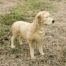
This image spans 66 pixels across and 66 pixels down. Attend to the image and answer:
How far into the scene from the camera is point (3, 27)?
677 cm

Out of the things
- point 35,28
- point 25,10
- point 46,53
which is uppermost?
point 25,10

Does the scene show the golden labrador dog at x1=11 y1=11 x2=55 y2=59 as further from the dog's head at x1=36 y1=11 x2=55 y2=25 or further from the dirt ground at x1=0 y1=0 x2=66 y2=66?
the dirt ground at x1=0 y1=0 x2=66 y2=66

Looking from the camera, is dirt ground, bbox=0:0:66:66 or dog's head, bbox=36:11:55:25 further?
dirt ground, bbox=0:0:66:66

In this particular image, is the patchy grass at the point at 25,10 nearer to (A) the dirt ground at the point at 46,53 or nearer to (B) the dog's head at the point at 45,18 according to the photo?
(A) the dirt ground at the point at 46,53

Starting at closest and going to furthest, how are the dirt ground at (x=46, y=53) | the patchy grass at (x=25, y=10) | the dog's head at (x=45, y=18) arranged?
the dog's head at (x=45, y=18)
the dirt ground at (x=46, y=53)
the patchy grass at (x=25, y=10)

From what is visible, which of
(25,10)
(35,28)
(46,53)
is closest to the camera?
(35,28)

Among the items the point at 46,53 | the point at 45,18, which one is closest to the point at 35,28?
the point at 45,18

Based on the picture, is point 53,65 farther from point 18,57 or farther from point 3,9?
point 3,9

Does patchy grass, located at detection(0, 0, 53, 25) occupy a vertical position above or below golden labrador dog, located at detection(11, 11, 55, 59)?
above

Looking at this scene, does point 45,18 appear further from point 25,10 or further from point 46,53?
point 25,10

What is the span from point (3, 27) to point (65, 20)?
1.48m

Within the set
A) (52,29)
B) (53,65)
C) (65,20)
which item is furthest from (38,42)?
(65,20)

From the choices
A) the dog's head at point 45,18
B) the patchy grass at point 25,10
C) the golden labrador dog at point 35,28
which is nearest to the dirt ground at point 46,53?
the golden labrador dog at point 35,28

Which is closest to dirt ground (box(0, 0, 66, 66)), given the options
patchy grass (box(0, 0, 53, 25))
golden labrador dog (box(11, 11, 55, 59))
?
golden labrador dog (box(11, 11, 55, 59))
